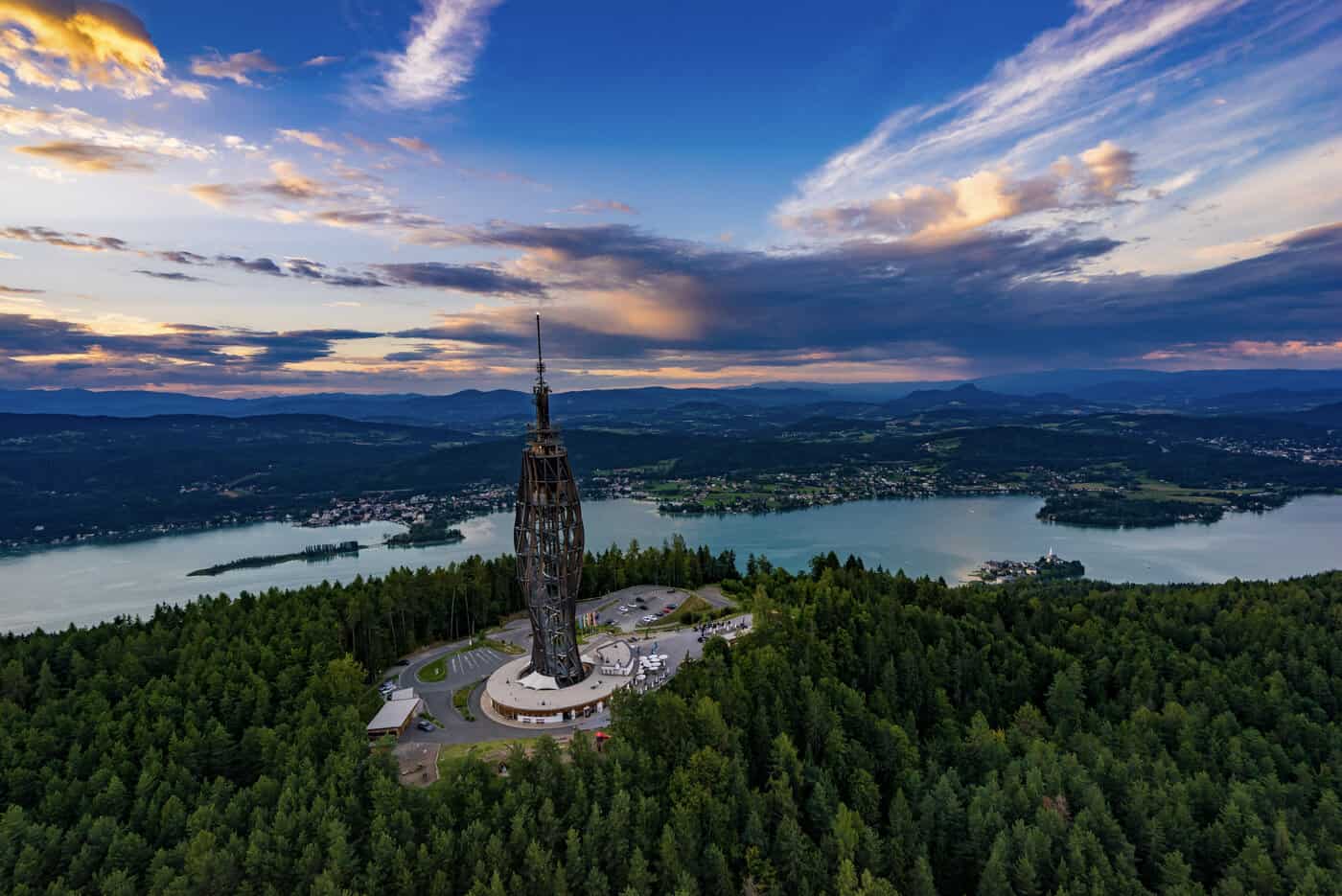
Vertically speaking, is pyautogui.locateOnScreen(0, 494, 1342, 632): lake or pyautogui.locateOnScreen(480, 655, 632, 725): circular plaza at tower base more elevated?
pyautogui.locateOnScreen(480, 655, 632, 725): circular plaza at tower base

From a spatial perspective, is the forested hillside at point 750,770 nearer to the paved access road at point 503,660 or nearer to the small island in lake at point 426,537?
the paved access road at point 503,660

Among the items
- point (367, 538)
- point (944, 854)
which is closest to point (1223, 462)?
point (944, 854)

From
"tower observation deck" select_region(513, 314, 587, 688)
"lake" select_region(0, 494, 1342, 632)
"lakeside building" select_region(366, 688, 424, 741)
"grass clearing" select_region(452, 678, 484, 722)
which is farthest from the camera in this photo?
"lake" select_region(0, 494, 1342, 632)

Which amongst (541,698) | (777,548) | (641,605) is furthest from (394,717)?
(777,548)

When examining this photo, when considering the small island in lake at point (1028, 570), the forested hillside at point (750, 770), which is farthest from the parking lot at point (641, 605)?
the small island in lake at point (1028, 570)

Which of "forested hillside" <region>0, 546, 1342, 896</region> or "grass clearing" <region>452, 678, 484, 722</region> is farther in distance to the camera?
"grass clearing" <region>452, 678, 484, 722</region>

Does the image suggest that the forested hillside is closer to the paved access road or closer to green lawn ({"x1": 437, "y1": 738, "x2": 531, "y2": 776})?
green lawn ({"x1": 437, "y1": 738, "x2": 531, "y2": 776})

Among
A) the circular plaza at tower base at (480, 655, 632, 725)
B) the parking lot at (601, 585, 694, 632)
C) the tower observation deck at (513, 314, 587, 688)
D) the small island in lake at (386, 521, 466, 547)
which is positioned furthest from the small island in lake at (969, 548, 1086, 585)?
the small island in lake at (386, 521, 466, 547)

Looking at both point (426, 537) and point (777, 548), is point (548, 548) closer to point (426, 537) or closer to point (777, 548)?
point (777, 548)
